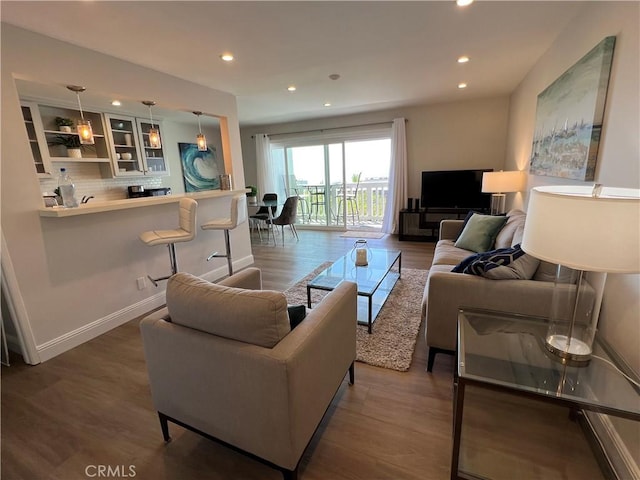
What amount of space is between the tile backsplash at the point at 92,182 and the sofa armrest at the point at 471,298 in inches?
195

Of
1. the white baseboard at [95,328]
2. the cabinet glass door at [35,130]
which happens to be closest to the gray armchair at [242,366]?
the white baseboard at [95,328]

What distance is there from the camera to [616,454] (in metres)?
1.31

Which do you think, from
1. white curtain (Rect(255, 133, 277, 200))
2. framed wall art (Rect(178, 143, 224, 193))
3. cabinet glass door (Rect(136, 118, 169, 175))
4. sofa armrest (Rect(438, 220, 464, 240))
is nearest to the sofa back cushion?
sofa armrest (Rect(438, 220, 464, 240))

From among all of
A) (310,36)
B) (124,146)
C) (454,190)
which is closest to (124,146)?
(124,146)

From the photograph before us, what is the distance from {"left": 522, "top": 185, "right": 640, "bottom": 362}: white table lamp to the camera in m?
0.95

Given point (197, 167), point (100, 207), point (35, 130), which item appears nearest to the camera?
point (100, 207)

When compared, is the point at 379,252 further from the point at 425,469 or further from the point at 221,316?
the point at 221,316

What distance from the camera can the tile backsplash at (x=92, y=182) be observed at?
409cm

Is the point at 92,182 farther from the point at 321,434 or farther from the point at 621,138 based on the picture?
the point at 621,138

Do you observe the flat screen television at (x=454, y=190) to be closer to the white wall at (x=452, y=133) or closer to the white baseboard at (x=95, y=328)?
the white wall at (x=452, y=133)

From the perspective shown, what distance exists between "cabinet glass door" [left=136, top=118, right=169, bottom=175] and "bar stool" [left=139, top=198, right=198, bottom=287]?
2.67 meters

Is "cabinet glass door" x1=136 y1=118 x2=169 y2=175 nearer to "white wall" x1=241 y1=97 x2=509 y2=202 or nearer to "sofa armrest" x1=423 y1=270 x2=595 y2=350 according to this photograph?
"white wall" x1=241 y1=97 x2=509 y2=202

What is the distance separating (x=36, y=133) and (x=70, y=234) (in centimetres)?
242

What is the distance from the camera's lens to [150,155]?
5254mm
